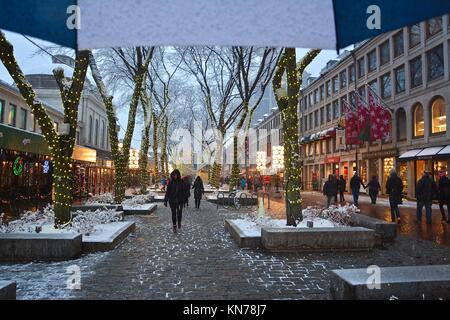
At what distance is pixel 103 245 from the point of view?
27.6 feet

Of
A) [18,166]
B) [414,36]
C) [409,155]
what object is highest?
[414,36]

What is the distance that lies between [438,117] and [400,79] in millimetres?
5942

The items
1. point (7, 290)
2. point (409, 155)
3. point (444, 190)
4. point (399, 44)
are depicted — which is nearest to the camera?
point (7, 290)

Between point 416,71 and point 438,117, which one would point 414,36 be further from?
point 438,117

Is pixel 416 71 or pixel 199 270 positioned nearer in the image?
pixel 199 270

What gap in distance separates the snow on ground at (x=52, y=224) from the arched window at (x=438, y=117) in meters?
22.4

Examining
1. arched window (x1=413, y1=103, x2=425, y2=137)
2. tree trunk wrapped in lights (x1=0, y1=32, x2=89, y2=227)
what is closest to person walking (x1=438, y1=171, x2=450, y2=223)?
tree trunk wrapped in lights (x1=0, y1=32, x2=89, y2=227)

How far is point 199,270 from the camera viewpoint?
6750 millimetres

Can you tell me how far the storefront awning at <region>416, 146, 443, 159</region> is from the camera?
24.1 metres

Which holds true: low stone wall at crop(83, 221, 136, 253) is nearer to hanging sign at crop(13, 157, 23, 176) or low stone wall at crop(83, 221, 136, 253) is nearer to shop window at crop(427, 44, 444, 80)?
hanging sign at crop(13, 157, 23, 176)

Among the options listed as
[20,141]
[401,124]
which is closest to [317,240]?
[20,141]

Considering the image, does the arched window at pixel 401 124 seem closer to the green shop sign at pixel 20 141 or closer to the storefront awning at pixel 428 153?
the storefront awning at pixel 428 153

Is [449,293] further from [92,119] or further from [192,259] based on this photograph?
[92,119]

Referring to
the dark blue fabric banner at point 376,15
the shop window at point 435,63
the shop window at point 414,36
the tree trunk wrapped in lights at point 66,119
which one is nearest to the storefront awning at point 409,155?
the shop window at point 435,63
